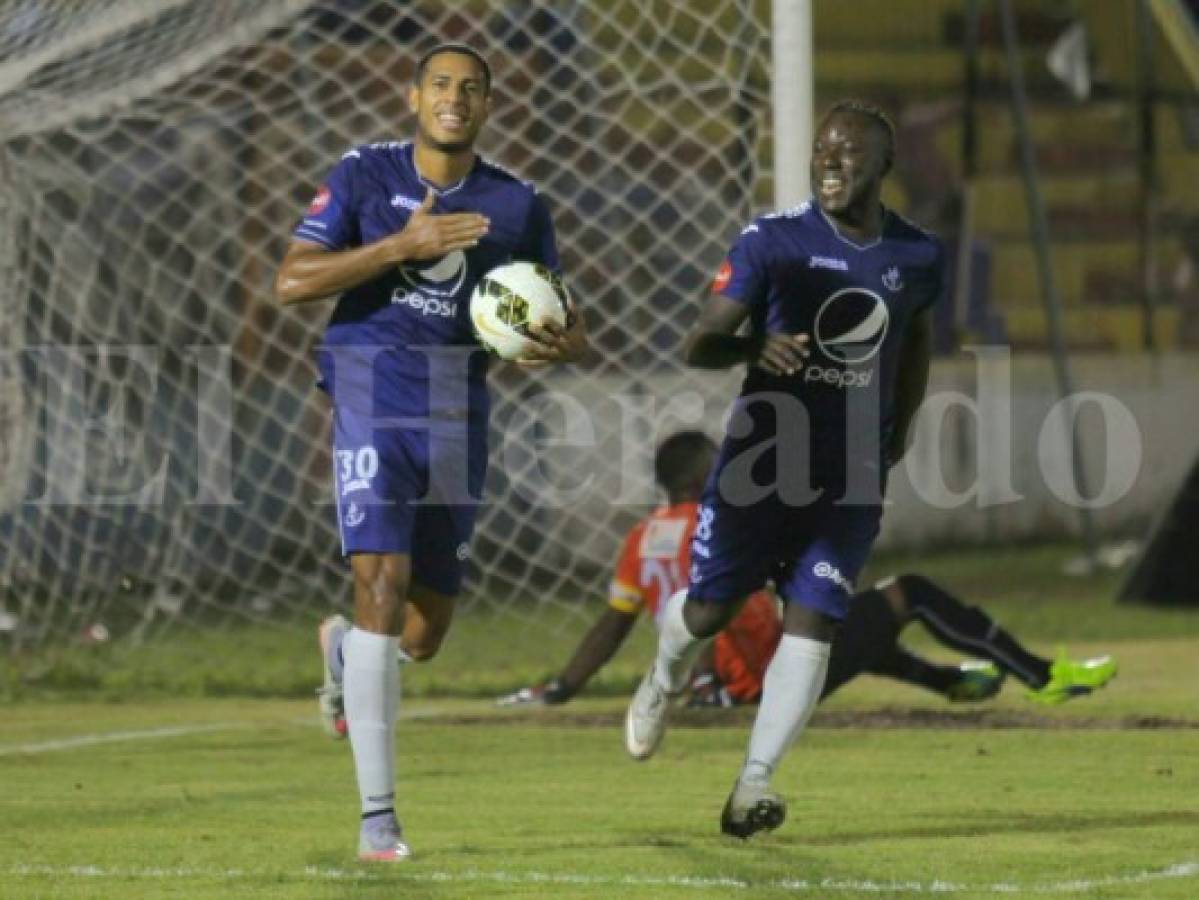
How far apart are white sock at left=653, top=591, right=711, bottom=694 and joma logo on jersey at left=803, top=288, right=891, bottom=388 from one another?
0.87 meters

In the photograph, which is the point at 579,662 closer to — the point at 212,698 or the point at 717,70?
the point at 212,698

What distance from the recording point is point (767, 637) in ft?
33.0

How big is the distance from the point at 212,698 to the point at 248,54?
2959mm

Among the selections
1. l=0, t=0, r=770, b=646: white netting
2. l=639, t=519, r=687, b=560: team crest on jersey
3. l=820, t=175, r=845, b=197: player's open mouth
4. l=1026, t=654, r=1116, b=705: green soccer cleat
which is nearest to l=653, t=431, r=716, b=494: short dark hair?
l=639, t=519, r=687, b=560: team crest on jersey

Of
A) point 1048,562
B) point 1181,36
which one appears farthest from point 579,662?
point 1048,562

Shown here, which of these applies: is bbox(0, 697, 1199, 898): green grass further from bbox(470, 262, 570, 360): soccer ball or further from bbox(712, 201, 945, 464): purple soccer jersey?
bbox(470, 262, 570, 360): soccer ball

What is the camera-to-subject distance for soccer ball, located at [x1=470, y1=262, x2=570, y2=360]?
6.78m

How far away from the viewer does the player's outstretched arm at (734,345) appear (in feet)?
22.4

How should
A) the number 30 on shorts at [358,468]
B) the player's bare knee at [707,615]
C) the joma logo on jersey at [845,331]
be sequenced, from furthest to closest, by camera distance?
the player's bare knee at [707,615], the joma logo on jersey at [845,331], the number 30 on shorts at [358,468]

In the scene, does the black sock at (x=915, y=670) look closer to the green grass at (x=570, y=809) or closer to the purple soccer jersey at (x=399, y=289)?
the green grass at (x=570, y=809)

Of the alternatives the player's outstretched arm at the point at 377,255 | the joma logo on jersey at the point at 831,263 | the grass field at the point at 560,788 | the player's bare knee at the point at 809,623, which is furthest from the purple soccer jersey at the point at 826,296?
the grass field at the point at 560,788

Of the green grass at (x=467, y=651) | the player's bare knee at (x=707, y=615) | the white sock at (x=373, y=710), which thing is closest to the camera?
the white sock at (x=373, y=710)

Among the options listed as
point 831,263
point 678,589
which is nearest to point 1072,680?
point 678,589

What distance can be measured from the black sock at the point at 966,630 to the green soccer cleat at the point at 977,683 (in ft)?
0.34
